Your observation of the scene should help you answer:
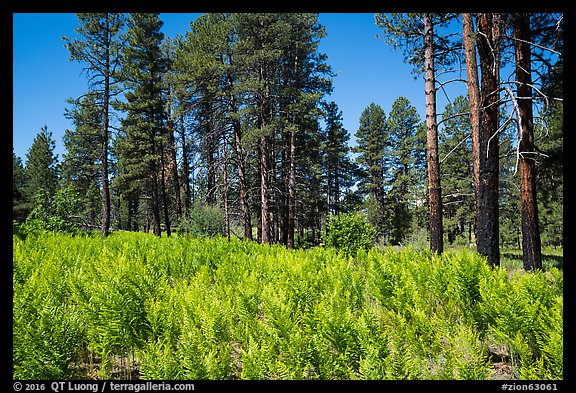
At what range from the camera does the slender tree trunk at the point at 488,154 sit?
229 inches

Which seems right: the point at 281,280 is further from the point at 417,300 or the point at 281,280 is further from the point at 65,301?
the point at 65,301

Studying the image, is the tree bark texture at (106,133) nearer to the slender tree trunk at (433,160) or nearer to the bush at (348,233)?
the bush at (348,233)

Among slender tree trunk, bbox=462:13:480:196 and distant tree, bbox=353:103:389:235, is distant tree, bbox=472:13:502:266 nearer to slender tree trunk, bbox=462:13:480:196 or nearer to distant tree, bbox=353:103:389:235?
slender tree trunk, bbox=462:13:480:196

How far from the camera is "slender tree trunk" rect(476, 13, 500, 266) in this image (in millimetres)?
5805

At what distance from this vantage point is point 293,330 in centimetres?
307

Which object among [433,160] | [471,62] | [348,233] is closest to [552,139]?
[433,160]

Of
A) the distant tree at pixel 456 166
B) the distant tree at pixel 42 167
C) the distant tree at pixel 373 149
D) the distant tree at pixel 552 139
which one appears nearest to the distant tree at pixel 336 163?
the distant tree at pixel 373 149

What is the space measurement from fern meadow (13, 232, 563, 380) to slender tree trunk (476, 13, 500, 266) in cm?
155

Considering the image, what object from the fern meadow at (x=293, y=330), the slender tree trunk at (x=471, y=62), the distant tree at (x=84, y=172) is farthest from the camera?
the distant tree at (x=84, y=172)

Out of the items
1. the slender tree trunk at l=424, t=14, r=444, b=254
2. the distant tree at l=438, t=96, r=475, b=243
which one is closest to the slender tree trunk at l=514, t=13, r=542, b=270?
the slender tree trunk at l=424, t=14, r=444, b=254

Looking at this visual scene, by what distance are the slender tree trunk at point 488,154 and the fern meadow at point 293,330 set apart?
5.07 ft

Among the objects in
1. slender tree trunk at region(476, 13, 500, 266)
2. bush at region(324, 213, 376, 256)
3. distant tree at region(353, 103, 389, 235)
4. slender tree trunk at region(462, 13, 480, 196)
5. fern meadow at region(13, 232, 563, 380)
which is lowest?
fern meadow at region(13, 232, 563, 380)
